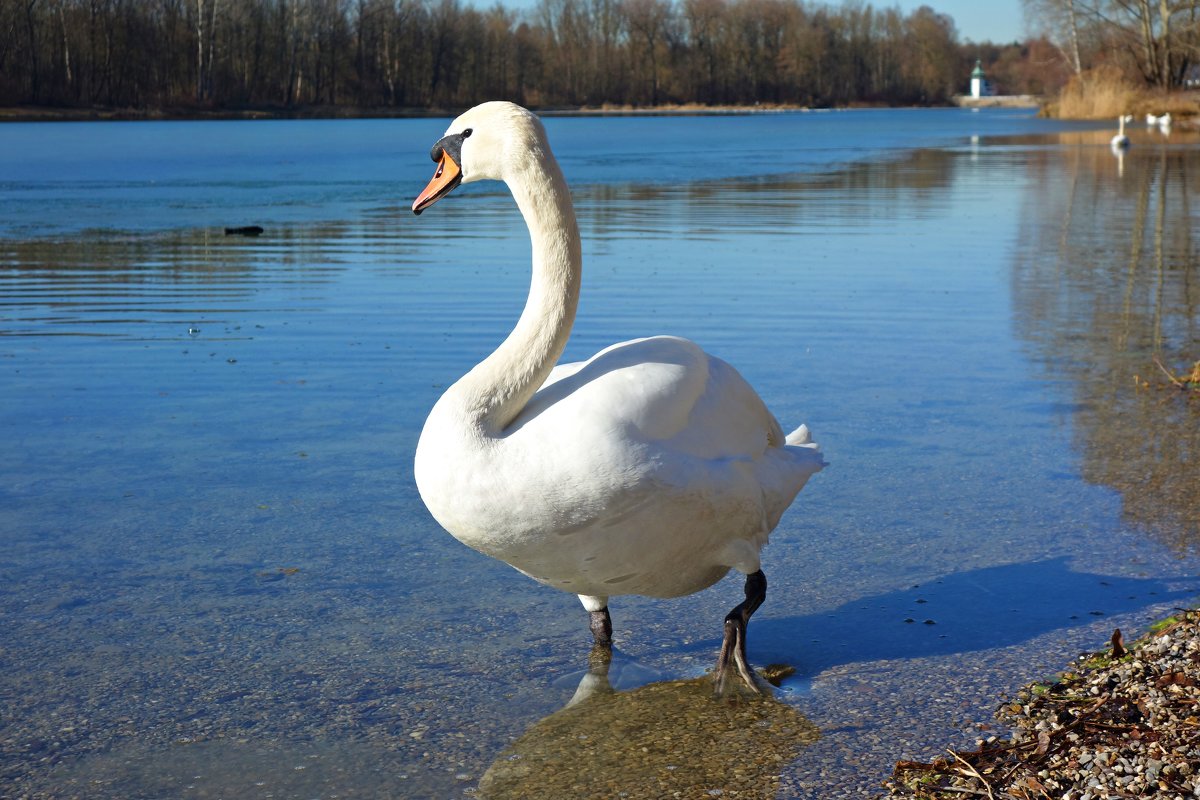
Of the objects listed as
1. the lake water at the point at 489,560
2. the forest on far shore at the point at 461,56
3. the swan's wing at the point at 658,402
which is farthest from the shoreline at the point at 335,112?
Result: the swan's wing at the point at 658,402

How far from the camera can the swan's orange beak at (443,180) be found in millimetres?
3646

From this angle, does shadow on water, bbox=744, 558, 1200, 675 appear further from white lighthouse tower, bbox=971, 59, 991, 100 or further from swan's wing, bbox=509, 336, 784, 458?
white lighthouse tower, bbox=971, 59, 991, 100

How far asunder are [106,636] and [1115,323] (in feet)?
24.4

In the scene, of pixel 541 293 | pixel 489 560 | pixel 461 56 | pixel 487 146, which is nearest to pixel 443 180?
pixel 487 146

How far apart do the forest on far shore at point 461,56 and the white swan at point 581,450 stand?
7394 cm

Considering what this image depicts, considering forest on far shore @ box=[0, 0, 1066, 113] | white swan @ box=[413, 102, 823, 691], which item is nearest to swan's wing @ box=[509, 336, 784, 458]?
white swan @ box=[413, 102, 823, 691]

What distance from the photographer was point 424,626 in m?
4.28

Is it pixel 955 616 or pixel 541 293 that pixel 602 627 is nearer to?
pixel 541 293

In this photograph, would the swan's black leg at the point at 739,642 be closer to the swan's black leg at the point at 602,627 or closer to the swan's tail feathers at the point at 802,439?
the swan's black leg at the point at 602,627

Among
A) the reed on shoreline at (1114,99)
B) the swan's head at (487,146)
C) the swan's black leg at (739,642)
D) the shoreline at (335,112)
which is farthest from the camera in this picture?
the shoreline at (335,112)

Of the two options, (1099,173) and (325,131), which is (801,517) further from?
(325,131)

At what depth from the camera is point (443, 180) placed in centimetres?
367

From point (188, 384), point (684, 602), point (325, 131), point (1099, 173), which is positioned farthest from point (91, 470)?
point (325, 131)

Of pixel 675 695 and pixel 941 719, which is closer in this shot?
pixel 941 719
